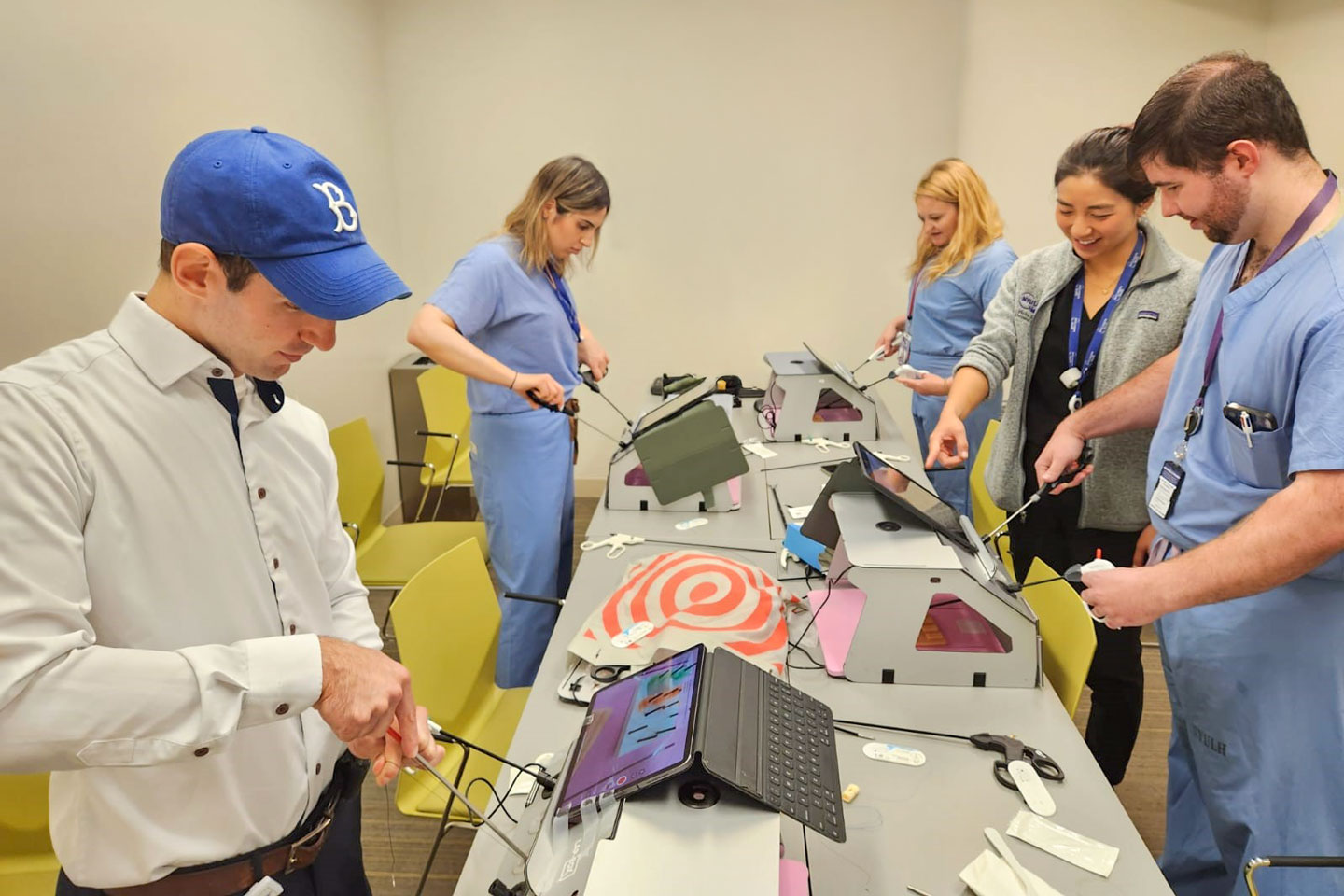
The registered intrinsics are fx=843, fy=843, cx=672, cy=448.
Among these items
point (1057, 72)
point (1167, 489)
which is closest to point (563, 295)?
point (1167, 489)

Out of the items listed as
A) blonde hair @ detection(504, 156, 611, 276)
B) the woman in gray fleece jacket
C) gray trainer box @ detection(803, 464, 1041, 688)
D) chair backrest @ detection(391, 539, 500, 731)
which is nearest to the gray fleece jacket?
the woman in gray fleece jacket

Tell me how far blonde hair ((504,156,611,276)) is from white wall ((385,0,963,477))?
2184 millimetres

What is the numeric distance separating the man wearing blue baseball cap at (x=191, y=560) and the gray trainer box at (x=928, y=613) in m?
0.84

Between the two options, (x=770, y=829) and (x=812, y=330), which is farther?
(x=812, y=330)

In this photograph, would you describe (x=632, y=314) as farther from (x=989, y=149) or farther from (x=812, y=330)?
(x=989, y=149)

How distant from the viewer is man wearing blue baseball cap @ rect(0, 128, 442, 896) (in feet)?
2.79

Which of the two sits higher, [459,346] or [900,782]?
[459,346]

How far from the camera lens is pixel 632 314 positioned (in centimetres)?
480

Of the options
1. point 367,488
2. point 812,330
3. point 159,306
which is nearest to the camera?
point 159,306

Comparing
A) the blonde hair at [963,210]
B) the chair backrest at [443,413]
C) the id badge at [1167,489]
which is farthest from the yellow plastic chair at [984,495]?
the chair backrest at [443,413]

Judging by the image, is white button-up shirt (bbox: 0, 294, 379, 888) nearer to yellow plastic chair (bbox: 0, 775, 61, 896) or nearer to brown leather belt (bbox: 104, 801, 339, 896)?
brown leather belt (bbox: 104, 801, 339, 896)

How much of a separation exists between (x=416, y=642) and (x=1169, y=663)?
1522mm

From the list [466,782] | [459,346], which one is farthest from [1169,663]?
[459,346]

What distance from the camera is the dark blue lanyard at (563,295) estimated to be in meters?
2.60
